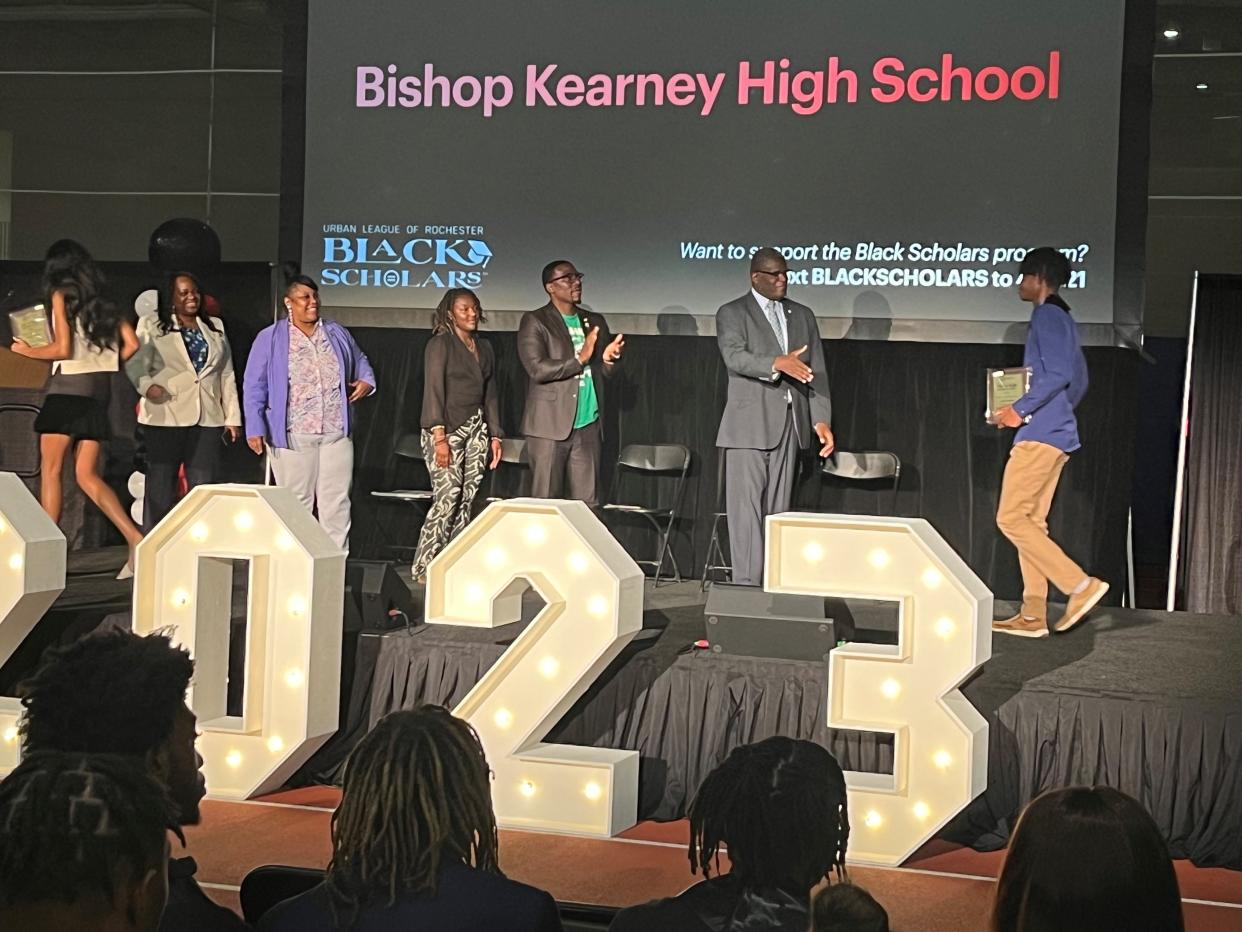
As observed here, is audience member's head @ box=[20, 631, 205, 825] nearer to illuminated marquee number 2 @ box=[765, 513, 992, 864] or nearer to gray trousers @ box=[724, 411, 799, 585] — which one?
illuminated marquee number 2 @ box=[765, 513, 992, 864]

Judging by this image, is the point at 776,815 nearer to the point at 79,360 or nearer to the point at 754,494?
the point at 754,494

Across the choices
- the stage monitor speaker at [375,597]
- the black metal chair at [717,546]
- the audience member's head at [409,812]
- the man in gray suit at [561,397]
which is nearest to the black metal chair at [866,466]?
the black metal chair at [717,546]

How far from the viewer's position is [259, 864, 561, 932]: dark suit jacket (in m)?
2.18

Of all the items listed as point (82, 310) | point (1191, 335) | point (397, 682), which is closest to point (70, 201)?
point (82, 310)

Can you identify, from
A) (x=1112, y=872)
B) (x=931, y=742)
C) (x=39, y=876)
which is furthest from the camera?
(x=931, y=742)

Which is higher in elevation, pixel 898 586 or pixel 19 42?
pixel 19 42

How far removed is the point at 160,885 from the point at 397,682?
3632 millimetres

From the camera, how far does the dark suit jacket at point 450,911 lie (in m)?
2.18

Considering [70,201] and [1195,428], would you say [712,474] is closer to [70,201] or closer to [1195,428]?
[1195,428]

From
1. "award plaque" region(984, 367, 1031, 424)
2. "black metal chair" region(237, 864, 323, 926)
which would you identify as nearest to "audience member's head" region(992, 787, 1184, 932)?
"black metal chair" region(237, 864, 323, 926)

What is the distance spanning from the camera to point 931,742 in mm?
4324

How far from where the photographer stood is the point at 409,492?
8.15m

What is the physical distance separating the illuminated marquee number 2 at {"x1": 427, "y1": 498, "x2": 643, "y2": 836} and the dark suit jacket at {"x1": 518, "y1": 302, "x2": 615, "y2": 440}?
98.6 inches

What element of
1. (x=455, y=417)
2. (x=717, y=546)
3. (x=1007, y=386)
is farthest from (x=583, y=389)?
(x=1007, y=386)
